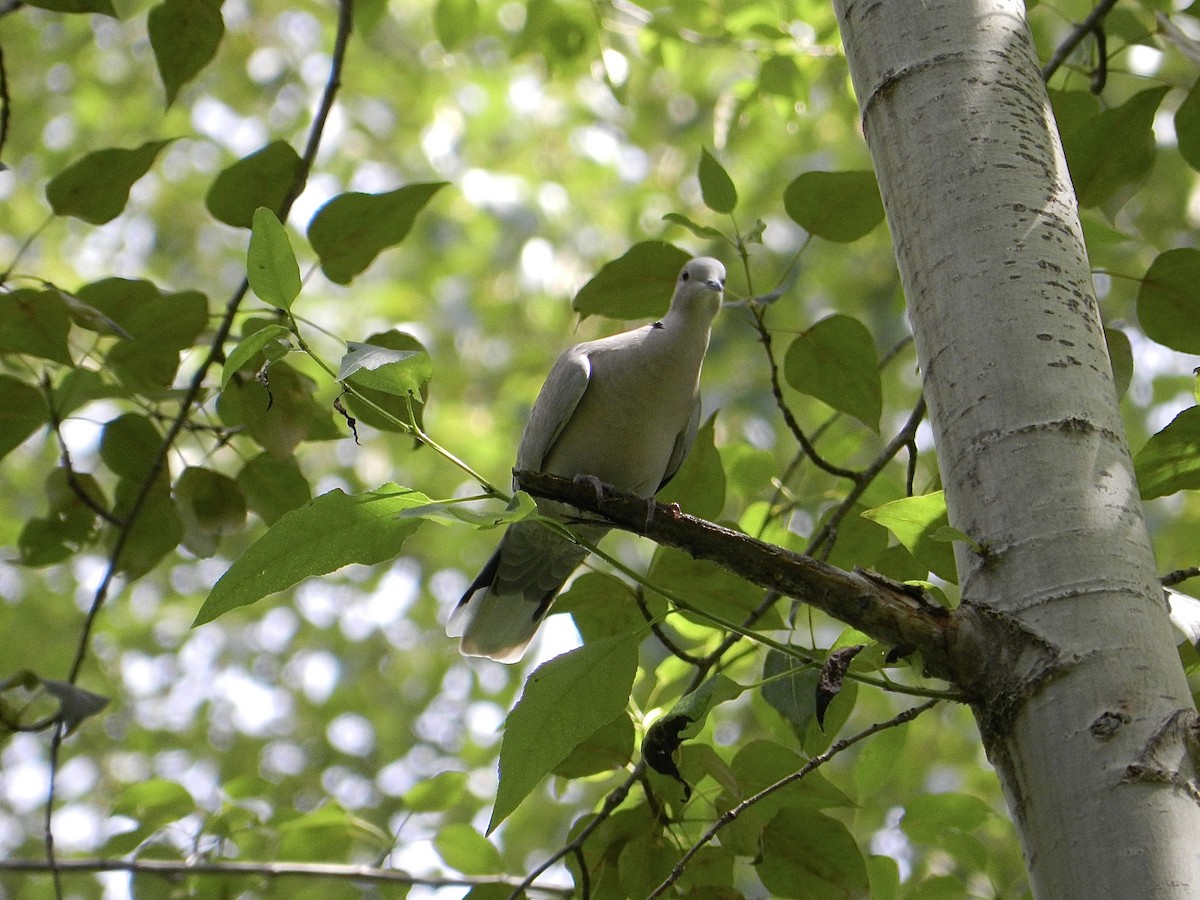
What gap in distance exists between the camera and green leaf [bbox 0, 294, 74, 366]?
1.77 m

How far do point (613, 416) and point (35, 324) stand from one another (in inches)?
49.2

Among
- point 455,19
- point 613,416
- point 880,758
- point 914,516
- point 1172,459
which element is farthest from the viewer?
point 455,19

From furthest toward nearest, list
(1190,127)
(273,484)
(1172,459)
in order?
(273,484)
(1190,127)
(1172,459)

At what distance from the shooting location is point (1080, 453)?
1.20m

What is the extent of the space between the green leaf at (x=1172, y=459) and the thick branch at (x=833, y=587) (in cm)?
48

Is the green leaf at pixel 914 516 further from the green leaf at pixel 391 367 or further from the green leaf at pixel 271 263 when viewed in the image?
the green leaf at pixel 271 263

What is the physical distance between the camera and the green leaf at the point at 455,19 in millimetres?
2812

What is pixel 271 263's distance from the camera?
4.09 ft

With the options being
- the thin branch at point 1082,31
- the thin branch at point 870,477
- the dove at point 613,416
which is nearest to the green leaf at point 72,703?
the dove at point 613,416

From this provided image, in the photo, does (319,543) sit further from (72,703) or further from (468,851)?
(468,851)

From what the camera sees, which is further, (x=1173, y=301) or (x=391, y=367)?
(x=1173, y=301)

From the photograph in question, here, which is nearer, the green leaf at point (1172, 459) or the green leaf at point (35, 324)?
the green leaf at point (1172, 459)

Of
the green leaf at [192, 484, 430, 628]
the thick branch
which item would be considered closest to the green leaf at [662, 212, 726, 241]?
the thick branch

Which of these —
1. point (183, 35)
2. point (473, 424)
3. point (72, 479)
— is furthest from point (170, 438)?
point (473, 424)
